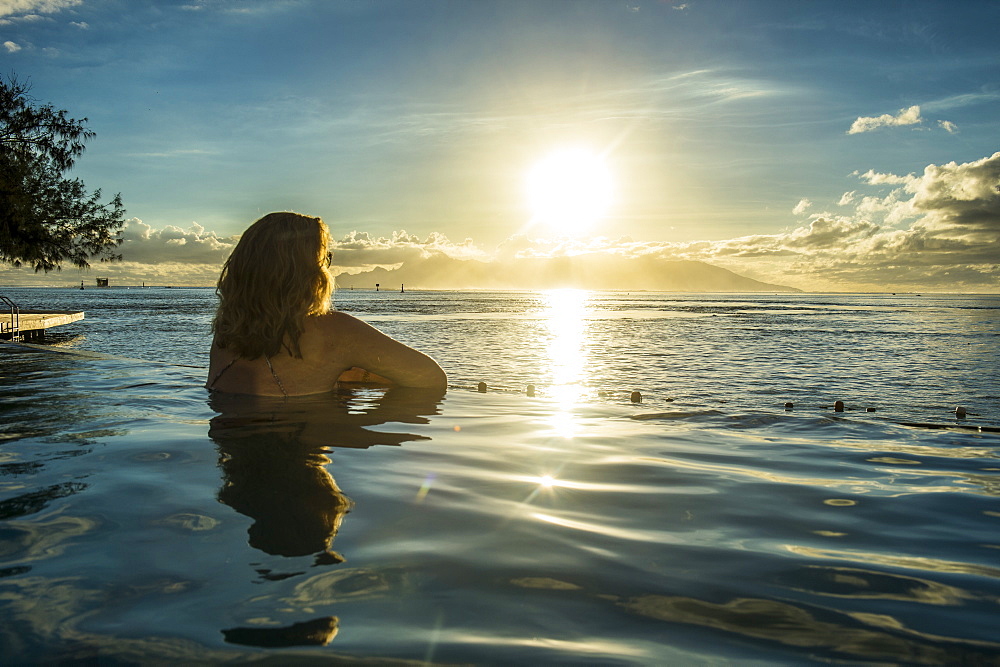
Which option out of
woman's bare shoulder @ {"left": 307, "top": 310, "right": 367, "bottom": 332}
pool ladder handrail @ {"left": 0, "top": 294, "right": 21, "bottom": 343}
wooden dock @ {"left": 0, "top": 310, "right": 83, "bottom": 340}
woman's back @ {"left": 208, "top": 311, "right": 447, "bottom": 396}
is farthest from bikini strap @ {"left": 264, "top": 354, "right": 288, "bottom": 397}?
wooden dock @ {"left": 0, "top": 310, "right": 83, "bottom": 340}

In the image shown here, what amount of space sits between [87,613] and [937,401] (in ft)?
47.1

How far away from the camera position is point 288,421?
5145mm

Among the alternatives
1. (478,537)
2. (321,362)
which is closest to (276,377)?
(321,362)

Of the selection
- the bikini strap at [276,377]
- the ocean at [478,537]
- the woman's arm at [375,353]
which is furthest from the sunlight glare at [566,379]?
the bikini strap at [276,377]

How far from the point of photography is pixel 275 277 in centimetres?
484

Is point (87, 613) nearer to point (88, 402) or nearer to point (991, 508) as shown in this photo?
point (991, 508)

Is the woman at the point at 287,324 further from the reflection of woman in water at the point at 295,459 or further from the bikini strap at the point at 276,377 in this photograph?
the reflection of woman in water at the point at 295,459

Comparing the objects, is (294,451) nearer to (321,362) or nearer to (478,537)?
(321,362)

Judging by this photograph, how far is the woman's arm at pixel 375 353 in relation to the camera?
532cm

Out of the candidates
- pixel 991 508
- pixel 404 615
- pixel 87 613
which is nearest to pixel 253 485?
pixel 87 613

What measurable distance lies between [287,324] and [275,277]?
388mm

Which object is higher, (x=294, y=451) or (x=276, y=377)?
(x=276, y=377)

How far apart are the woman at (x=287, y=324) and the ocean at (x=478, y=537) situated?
362mm

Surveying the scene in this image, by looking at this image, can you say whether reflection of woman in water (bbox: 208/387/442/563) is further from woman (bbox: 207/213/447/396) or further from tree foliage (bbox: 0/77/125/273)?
tree foliage (bbox: 0/77/125/273)
